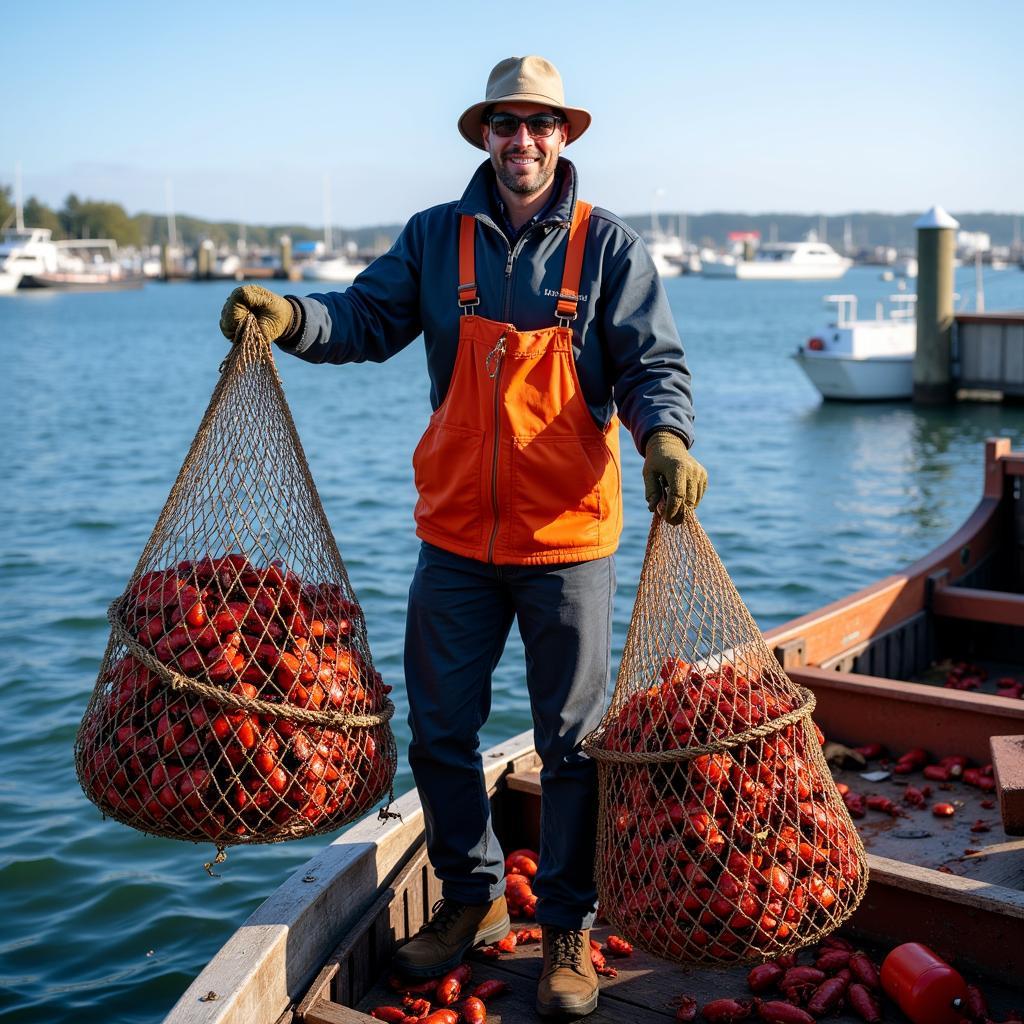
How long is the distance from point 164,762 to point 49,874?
3.94 metres

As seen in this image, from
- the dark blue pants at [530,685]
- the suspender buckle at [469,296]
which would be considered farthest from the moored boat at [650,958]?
the suspender buckle at [469,296]

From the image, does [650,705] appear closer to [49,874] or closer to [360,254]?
[49,874]

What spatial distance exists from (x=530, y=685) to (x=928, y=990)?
1.26 m

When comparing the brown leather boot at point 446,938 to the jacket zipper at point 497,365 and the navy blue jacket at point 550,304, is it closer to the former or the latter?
the jacket zipper at point 497,365

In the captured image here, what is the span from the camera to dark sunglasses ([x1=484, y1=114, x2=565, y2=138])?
127 inches

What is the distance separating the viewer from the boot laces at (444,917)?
3.55m

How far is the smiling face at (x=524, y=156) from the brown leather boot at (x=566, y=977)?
6.42 feet

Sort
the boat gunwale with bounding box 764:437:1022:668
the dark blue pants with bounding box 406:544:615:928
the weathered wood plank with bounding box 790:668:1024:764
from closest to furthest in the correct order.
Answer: the dark blue pants with bounding box 406:544:615:928
the weathered wood plank with bounding box 790:668:1024:764
the boat gunwale with bounding box 764:437:1022:668

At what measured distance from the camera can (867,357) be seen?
26.0m

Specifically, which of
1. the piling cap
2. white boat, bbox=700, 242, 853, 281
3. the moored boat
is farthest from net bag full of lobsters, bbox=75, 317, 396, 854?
white boat, bbox=700, 242, 853, 281

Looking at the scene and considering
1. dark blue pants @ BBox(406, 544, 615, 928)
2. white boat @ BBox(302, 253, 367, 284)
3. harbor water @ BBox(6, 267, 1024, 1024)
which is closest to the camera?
dark blue pants @ BBox(406, 544, 615, 928)

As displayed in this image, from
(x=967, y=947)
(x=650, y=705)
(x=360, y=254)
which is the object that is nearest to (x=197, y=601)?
(x=650, y=705)

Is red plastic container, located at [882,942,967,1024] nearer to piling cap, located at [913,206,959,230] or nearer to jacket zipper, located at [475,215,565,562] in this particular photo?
jacket zipper, located at [475,215,565,562]

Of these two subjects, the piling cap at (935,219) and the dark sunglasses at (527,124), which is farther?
the piling cap at (935,219)
